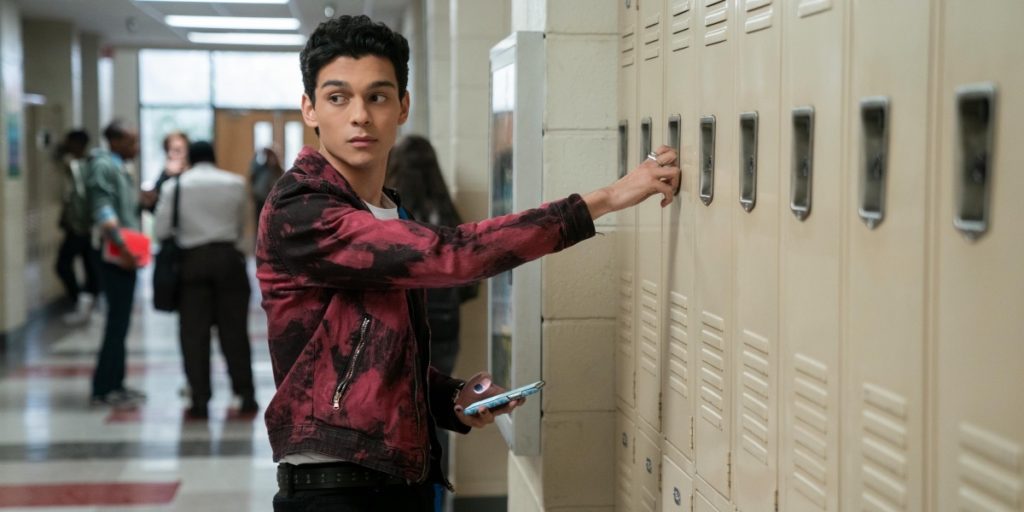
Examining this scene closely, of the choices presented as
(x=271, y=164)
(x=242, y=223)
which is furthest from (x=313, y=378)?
(x=271, y=164)

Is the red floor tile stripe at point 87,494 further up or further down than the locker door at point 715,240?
further down

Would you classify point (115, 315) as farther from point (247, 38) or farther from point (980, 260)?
point (247, 38)

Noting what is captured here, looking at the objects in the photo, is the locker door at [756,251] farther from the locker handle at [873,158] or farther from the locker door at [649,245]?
the locker door at [649,245]

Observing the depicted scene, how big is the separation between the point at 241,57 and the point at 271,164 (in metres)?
8.86

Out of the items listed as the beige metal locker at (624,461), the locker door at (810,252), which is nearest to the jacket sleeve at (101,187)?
the beige metal locker at (624,461)

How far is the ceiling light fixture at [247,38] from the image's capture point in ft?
60.9

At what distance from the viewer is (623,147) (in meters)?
3.14

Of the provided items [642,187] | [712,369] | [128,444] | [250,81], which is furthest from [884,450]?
[250,81]

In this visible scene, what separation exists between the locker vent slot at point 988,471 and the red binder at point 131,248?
6.90m

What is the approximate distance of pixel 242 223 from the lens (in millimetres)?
7707

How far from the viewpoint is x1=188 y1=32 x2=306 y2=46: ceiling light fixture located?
60.9ft

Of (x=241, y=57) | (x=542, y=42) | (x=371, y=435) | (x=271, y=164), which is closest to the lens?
(x=371, y=435)

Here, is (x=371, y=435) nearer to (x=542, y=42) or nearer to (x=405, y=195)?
(x=542, y=42)

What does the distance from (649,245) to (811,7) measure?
1.12m
